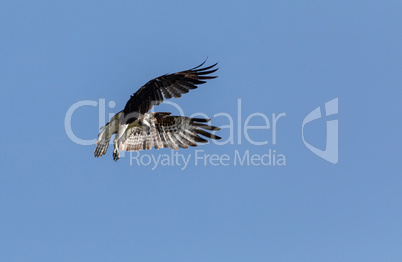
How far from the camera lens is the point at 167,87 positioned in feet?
48.5

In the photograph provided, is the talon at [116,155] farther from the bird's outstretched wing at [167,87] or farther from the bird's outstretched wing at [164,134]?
the bird's outstretched wing at [167,87]

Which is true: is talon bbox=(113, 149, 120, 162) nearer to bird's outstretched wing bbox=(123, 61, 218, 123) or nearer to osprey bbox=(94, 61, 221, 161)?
osprey bbox=(94, 61, 221, 161)

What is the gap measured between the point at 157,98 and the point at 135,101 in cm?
48

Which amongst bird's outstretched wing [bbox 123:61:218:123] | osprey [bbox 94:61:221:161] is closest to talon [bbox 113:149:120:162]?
osprey [bbox 94:61:221:161]

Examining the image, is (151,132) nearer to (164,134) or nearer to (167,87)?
(164,134)

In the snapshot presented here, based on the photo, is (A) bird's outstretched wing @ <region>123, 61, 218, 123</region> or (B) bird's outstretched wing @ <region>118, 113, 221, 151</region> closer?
(A) bird's outstretched wing @ <region>123, 61, 218, 123</region>

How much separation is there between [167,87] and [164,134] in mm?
2114

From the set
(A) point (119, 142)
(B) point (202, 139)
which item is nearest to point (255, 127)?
(B) point (202, 139)

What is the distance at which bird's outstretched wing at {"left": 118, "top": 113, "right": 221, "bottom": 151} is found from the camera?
16438mm

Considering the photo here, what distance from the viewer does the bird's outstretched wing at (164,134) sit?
1644cm

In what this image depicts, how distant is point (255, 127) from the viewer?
1864 centimetres

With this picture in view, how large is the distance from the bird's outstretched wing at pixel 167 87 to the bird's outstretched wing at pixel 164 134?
1.69 m

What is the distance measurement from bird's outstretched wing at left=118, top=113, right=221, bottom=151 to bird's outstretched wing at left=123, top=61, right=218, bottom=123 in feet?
5.55

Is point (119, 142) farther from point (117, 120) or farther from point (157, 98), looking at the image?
point (157, 98)
